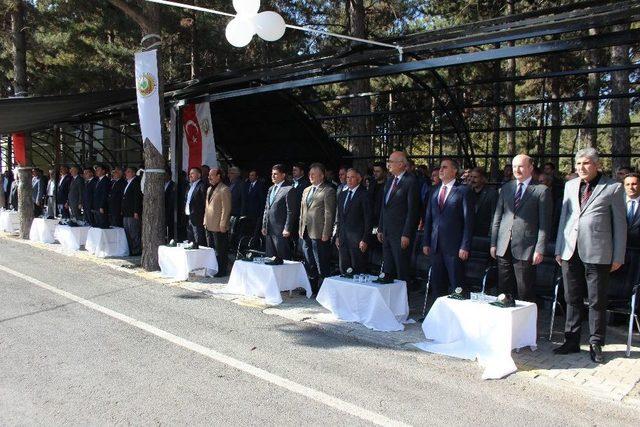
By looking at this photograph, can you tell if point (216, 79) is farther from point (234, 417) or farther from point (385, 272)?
point (234, 417)

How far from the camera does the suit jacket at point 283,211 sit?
8000 mm

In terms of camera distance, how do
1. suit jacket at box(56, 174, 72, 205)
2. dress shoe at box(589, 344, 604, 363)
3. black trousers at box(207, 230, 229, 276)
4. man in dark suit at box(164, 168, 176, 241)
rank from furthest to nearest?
suit jacket at box(56, 174, 72, 205), man in dark suit at box(164, 168, 176, 241), black trousers at box(207, 230, 229, 276), dress shoe at box(589, 344, 604, 363)

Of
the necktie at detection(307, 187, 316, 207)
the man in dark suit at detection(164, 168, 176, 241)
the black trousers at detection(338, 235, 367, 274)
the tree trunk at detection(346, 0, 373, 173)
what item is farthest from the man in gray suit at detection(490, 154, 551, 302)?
the tree trunk at detection(346, 0, 373, 173)

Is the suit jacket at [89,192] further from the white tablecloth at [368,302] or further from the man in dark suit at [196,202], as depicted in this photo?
the white tablecloth at [368,302]

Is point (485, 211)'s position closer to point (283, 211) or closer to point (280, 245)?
point (283, 211)

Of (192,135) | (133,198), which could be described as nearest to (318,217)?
(192,135)

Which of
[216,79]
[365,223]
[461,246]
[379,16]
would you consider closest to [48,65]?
[379,16]

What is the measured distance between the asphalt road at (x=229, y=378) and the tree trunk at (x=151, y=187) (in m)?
2.77

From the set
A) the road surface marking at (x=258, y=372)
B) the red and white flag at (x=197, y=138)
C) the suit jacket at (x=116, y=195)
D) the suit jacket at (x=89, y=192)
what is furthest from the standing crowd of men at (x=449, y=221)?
the suit jacket at (x=89, y=192)

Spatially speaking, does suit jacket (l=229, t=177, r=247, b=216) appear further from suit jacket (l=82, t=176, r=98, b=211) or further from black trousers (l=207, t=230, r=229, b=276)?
suit jacket (l=82, t=176, r=98, b=211)

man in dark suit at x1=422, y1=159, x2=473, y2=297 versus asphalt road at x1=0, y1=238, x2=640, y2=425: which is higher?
man in dark suit at x1=422, y1=159, x2=473, y2=297

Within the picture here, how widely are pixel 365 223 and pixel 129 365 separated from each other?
3509mm

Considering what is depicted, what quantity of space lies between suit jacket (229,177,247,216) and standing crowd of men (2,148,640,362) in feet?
0.07

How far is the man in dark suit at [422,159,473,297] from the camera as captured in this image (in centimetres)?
598
